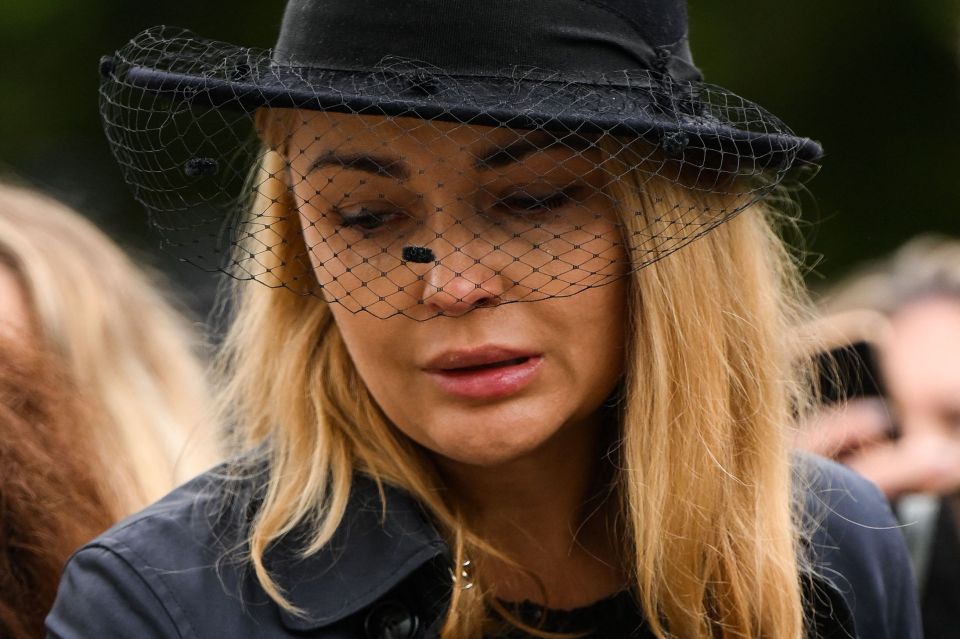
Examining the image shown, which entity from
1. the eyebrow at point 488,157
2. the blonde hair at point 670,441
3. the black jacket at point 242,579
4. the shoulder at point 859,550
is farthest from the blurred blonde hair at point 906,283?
the eyebrow at point 488,157

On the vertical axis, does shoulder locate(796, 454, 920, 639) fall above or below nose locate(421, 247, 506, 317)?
below

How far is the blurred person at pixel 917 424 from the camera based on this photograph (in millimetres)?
3061

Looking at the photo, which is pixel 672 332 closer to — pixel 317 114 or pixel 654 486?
pixel 654 486

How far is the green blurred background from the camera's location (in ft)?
21.6

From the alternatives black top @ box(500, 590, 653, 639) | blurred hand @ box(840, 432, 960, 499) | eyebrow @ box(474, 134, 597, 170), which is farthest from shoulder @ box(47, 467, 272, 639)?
blurred hand @ box(840, 432, 960, 499)

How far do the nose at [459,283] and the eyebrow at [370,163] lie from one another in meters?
0.16

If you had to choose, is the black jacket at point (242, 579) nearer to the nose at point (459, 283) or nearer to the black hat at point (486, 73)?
the nose at point (459, 283)

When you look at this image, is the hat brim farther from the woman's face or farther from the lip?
the lip

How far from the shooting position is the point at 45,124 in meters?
6.75

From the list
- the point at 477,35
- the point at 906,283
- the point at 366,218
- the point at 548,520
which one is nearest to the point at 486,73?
the point at 477,35

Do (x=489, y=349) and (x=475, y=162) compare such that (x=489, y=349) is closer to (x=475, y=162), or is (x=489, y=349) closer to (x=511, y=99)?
(x=475, y=162)

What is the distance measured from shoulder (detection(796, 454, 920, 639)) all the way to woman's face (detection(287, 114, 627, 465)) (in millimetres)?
677

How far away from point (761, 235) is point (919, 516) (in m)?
1.00

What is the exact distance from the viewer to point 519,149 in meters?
2.14
